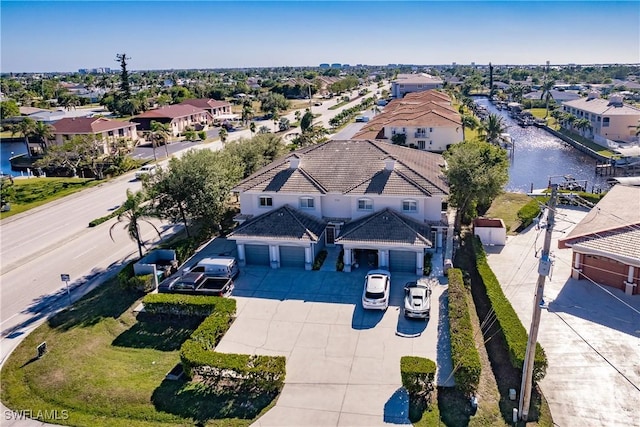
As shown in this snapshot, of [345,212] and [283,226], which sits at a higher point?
[345,212]

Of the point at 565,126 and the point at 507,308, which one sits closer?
the point at 507,308

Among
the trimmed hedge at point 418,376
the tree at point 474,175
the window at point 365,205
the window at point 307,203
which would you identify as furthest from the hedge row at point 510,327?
the window at point 307,203

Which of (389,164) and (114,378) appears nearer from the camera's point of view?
(114,378)

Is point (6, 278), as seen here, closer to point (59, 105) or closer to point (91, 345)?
point (91, 345)

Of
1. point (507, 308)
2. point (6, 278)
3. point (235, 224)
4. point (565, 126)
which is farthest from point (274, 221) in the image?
point (565, 126)

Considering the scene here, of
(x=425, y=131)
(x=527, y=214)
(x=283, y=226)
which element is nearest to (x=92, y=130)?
(x=425, y=131)

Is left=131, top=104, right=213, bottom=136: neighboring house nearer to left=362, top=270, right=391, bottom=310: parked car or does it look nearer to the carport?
the carport

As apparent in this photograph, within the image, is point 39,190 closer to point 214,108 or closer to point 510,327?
point 510,327
